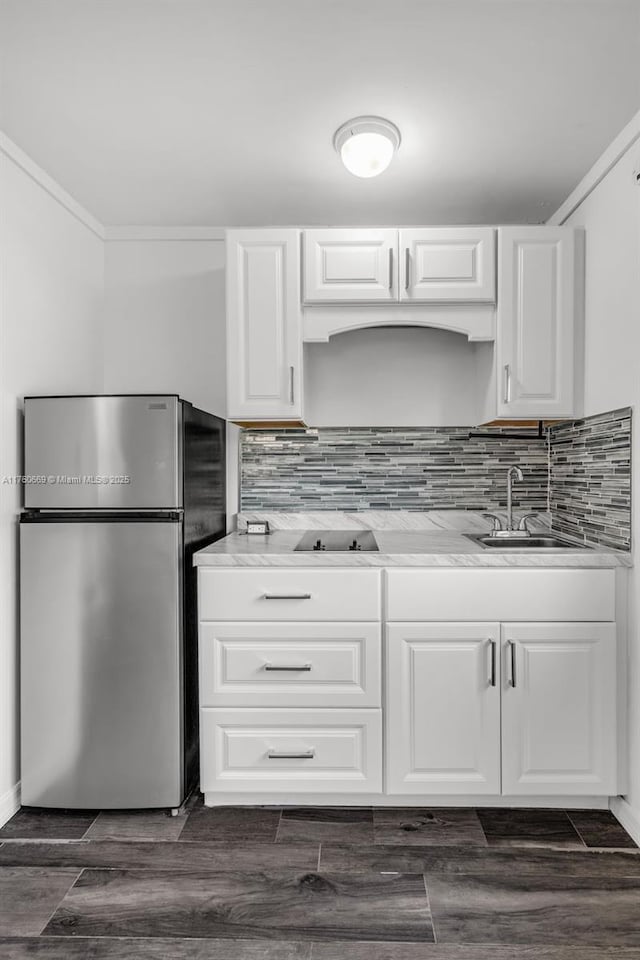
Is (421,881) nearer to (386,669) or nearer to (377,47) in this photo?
(386,669)

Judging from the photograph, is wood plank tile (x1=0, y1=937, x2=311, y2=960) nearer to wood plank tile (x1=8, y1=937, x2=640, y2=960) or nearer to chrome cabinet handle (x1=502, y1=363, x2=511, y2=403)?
wood plank tile (x1=8, y1=937, x2=640, y2=960)

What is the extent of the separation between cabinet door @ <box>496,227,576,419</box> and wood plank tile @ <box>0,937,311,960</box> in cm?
201

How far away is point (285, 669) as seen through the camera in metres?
2.25

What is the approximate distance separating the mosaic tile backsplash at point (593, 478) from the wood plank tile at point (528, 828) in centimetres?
101

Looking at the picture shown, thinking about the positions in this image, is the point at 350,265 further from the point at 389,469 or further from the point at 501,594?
the point at 501,594

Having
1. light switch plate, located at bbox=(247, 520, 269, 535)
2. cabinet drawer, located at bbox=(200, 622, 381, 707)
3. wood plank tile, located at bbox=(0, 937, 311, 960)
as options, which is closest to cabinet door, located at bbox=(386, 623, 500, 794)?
cabinet drawer, located at bbox=(200, 622, 381, 707)

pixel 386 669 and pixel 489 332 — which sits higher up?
pixel 489 332

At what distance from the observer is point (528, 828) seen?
215 centimetres

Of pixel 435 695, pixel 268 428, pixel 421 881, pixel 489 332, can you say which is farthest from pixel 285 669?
pixel 489 332

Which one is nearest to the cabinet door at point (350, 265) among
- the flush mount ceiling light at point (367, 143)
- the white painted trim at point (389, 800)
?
the flush mount ceiling light at point (367, 143)

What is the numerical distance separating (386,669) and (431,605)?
11.2 inches

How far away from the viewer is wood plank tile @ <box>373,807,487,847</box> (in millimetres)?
2084

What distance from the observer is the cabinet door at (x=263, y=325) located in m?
2.54

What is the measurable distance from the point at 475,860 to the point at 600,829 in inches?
20.0
